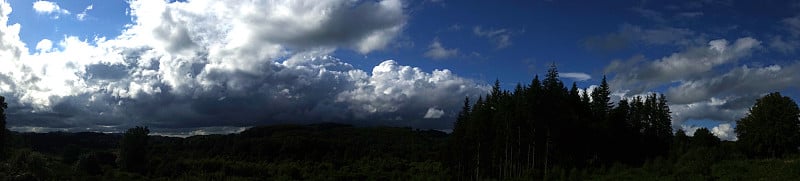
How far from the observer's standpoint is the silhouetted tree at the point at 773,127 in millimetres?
68875

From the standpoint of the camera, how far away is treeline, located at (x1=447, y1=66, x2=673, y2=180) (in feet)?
237

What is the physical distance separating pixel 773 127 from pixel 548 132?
25879mm

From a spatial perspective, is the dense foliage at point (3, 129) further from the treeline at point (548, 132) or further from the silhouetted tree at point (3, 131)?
the treeline at point (548, 132)

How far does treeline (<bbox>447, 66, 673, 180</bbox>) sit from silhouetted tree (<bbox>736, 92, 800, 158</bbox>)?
1304 centimetres

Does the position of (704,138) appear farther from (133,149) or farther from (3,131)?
(133,149)

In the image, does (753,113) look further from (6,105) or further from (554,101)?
(6,105)

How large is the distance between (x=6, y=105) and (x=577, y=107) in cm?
6506

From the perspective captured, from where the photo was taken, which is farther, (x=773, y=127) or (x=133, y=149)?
(x=133, y=149)

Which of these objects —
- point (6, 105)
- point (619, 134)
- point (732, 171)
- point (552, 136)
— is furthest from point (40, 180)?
point (619, 134)

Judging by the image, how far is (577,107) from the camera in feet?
262

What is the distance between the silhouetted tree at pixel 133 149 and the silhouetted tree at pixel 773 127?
495ft

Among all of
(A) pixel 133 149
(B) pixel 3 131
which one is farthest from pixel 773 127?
(A) pixel 133 149

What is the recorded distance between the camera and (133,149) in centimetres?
16825

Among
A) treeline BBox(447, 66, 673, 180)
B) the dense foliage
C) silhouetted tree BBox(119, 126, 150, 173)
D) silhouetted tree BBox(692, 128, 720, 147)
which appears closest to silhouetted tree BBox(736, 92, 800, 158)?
treeline BBox(447, 66, 673, 180)
